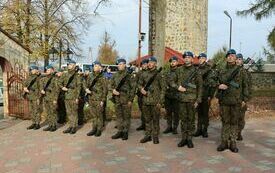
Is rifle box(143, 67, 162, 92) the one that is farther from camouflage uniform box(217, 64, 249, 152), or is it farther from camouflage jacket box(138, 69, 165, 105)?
camouflage uniform box(217, 64, 249, 152)

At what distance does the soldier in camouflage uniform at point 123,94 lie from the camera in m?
9.88

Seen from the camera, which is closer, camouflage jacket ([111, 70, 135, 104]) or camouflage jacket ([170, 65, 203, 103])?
camouflage jacket ([170, 65, 203, 103])

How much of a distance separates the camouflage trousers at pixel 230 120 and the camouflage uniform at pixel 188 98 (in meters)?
0.64

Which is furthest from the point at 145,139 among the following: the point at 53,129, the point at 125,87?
the point at 53,129

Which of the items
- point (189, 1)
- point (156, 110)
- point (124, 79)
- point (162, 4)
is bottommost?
point (156, 110)

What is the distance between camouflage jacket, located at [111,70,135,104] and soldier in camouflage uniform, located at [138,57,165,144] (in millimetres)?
441

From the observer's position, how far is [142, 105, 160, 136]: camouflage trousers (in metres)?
9.34

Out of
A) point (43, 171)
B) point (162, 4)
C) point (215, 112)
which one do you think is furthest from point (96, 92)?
point (162, 4)

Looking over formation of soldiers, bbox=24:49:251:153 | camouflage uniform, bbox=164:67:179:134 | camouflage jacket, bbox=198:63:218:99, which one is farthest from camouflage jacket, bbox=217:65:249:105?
camouflage uniform, bbox=164:67:179:134

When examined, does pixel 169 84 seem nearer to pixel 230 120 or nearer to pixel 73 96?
pixel 230 120

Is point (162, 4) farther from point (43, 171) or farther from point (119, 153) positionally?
point (43, 171)

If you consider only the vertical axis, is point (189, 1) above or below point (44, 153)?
above

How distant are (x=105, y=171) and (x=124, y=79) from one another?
3.04m

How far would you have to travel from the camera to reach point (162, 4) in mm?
14953
